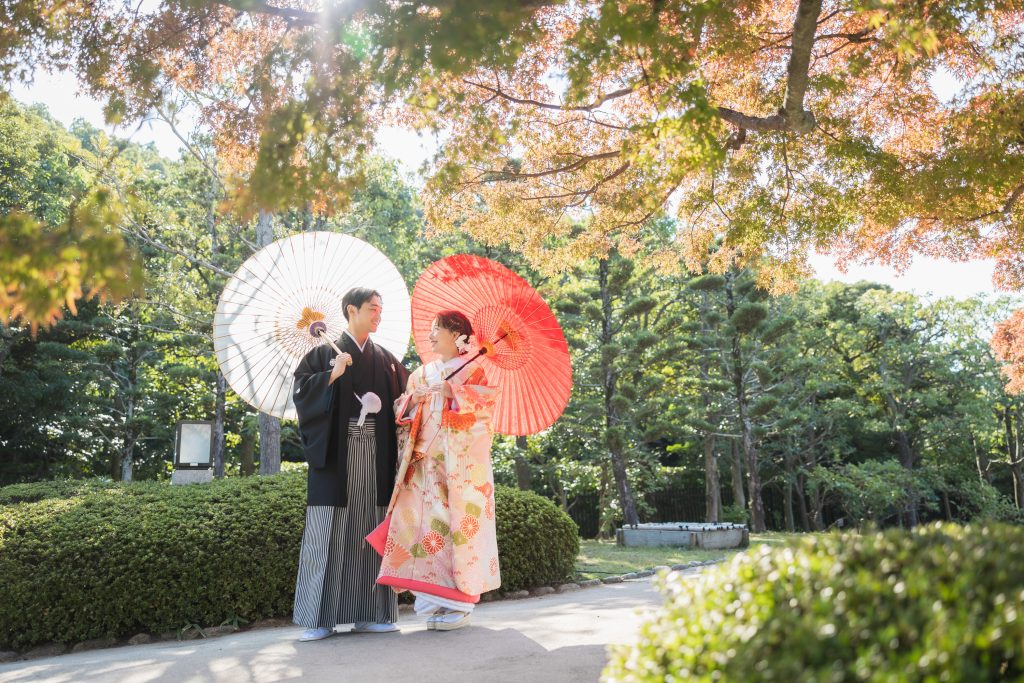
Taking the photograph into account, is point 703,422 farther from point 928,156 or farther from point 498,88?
point 498,88

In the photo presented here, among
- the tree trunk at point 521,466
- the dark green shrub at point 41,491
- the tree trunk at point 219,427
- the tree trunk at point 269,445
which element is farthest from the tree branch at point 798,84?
the tree trunk at point 219,427

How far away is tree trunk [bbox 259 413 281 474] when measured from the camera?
10848 millimetres

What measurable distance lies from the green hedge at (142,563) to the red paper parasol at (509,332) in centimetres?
→ 185

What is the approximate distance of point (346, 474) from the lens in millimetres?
4074

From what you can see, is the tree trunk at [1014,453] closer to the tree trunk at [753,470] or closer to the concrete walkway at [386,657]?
the tree trunk at [753,470]

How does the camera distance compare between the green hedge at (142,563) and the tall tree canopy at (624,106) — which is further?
the green hedge at (142,563)

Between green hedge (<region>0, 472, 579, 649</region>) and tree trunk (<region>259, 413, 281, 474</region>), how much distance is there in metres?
5.30

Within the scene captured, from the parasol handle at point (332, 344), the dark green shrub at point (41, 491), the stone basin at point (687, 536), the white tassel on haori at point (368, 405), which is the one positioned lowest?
the stone basin at point (687, 536)

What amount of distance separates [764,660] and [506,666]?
210cm

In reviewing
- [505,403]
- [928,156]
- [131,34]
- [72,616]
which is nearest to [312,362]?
[505,403]

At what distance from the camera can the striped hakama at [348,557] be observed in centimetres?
392

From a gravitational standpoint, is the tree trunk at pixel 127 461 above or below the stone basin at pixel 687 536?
above

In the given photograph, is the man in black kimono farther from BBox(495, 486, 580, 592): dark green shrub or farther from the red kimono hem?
BBox(495, 486, 580, 592): dark green shrub

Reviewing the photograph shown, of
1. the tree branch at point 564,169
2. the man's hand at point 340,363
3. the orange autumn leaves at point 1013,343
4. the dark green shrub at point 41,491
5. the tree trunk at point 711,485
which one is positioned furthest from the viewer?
the tree trunk at point 711,485
